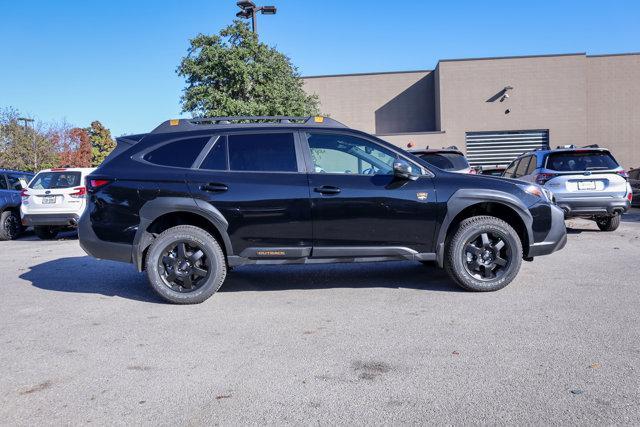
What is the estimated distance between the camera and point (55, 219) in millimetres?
12008

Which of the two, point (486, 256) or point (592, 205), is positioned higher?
point (592, 205)

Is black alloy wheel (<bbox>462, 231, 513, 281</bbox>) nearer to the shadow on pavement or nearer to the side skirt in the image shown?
the shadow on pavement

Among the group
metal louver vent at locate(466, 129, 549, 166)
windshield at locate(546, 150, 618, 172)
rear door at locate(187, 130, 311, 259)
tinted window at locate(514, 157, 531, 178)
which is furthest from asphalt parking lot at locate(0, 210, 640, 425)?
metal louver vent at locate(466, 129, 549, 166)

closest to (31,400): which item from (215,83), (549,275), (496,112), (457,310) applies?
(457,310)

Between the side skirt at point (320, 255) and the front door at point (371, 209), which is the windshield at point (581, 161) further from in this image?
the side skirt at point (320, 255)

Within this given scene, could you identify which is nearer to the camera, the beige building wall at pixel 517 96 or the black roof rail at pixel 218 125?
the black roof rail at pixel 218 125

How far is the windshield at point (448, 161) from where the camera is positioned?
10.2m

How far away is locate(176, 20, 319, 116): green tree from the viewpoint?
705 inches

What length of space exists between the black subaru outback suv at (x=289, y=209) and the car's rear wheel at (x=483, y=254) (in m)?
0.01

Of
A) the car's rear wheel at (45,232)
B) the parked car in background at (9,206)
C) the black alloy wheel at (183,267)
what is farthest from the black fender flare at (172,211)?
the car's rear wheel at (45,232)

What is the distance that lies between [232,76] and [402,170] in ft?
45.3

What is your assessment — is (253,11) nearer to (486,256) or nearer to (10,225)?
(10,225)

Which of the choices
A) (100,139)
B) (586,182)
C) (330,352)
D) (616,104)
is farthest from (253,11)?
(100,139)

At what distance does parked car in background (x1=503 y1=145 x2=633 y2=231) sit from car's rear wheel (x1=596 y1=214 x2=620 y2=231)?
0.67 meters
